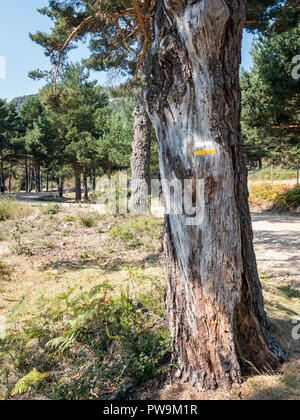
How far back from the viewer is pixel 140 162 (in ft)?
26.0

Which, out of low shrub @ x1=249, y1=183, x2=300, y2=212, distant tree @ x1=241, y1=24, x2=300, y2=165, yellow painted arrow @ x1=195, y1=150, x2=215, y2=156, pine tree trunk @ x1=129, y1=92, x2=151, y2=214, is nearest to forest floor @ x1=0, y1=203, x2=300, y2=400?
pine tree trunk @ x1=129, y1=92, x2=151, y2=214

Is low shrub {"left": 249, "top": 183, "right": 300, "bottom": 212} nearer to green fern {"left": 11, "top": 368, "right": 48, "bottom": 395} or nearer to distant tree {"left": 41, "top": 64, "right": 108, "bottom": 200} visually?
distant tree {"left": 41, "top": 64, "right": 108, "bottom": 200}

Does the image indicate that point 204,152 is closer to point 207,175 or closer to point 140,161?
point 207,175

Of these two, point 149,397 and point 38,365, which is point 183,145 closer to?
point 149,397

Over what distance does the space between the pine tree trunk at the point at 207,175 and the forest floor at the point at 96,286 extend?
0.77 feet

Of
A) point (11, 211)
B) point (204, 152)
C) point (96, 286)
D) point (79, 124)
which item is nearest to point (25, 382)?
point (96, 286)

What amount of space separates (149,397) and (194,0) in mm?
2957

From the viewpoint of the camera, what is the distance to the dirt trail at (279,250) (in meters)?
4.74

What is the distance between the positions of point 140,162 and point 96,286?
5711 millimetres

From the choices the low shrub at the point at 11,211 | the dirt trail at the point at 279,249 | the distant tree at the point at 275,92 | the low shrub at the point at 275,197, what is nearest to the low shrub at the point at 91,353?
the dirt trail at the point at 279,249

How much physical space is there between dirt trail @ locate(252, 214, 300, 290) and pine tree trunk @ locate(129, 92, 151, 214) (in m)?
3.33

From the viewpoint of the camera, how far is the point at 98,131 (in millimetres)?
22938

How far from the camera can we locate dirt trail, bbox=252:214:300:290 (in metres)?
4.74
